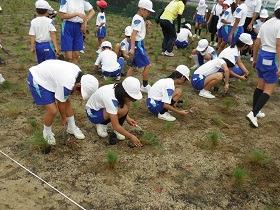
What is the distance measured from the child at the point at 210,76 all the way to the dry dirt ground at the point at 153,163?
399 mm

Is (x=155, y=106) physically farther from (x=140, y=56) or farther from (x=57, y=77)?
(x=57, y=77)

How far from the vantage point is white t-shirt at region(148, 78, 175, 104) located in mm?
5766

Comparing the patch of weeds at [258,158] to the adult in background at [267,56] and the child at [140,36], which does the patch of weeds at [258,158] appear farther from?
the child at [140,36]

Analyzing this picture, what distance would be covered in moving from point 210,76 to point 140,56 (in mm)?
1363

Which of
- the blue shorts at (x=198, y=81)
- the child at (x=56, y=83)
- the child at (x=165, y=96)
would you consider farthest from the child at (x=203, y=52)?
the child at (x=56, y=83)

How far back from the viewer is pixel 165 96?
580 centimetres

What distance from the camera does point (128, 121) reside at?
5.35 m

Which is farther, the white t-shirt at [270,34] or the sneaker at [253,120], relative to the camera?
the sneaker at [253,120]

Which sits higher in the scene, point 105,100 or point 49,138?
point 105,100

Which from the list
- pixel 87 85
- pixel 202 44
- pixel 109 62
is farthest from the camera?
pixel 202 44

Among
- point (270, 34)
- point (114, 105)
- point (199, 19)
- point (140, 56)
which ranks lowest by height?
point (199, 19)

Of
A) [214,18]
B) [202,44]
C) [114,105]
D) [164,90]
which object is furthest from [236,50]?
[214,18]

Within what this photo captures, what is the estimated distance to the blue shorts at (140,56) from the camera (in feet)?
22.8

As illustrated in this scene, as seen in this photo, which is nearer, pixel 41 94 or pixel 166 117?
pixel 41 94
